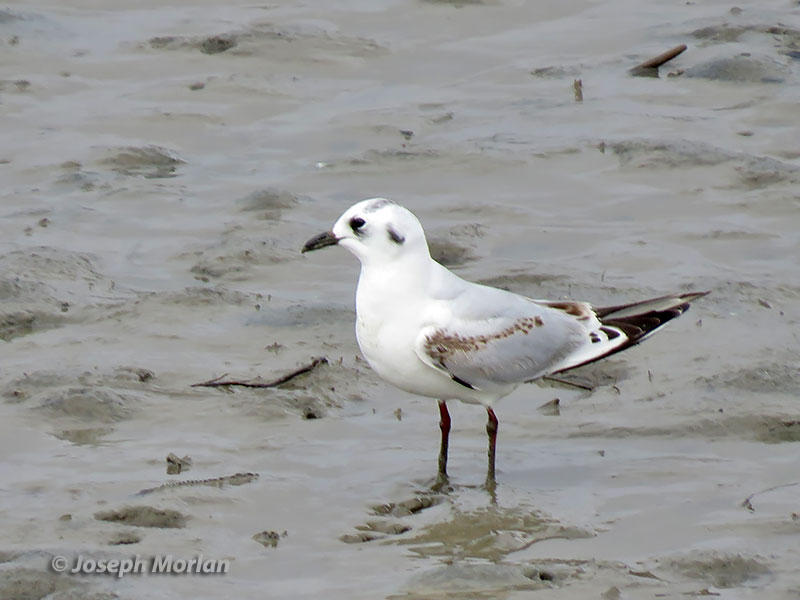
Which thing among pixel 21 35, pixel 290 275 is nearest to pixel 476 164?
pixel 290 275

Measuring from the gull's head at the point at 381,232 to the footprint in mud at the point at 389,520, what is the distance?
3.29ft

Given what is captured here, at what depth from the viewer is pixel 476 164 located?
9500 mm

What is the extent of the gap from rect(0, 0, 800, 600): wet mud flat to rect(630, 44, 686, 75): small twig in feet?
0.35

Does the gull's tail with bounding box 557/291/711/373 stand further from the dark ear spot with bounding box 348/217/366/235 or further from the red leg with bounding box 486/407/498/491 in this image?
the dark ear spot with bounding box 348/217/366/235

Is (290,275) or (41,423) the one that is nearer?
(41,423)

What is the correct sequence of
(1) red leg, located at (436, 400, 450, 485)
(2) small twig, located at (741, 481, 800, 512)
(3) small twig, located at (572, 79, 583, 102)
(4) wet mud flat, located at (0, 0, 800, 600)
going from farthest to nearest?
(3) small twig, located at (572, 79, 583, 102)
(1) red leg, located at (436, 400, 450, 485)
(2) small twig, located at (741, 481, 800, 512)
(4) wet mud flat, located at (0, 0, 800, 600)

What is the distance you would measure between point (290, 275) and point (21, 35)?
4.42 metres

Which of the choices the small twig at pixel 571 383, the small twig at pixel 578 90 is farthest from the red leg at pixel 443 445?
the small twig at pixel 578 90

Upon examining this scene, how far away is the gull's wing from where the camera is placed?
20.1ft

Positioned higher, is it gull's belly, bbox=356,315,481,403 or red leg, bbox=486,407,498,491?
gull's belly, bbox=356,315,481,403

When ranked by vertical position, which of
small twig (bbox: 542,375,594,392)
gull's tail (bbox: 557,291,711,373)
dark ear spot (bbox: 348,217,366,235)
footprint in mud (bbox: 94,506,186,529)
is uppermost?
dark ear spot (bbox: 348,217,366,235)

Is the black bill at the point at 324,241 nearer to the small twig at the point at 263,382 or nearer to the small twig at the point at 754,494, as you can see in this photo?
the small twig at the point at 263,382

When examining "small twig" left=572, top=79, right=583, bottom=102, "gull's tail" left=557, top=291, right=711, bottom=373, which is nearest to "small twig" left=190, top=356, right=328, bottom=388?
"gull's tail" left=557, top=291, right=711, bottom=373

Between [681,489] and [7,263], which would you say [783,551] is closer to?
[681,489]
